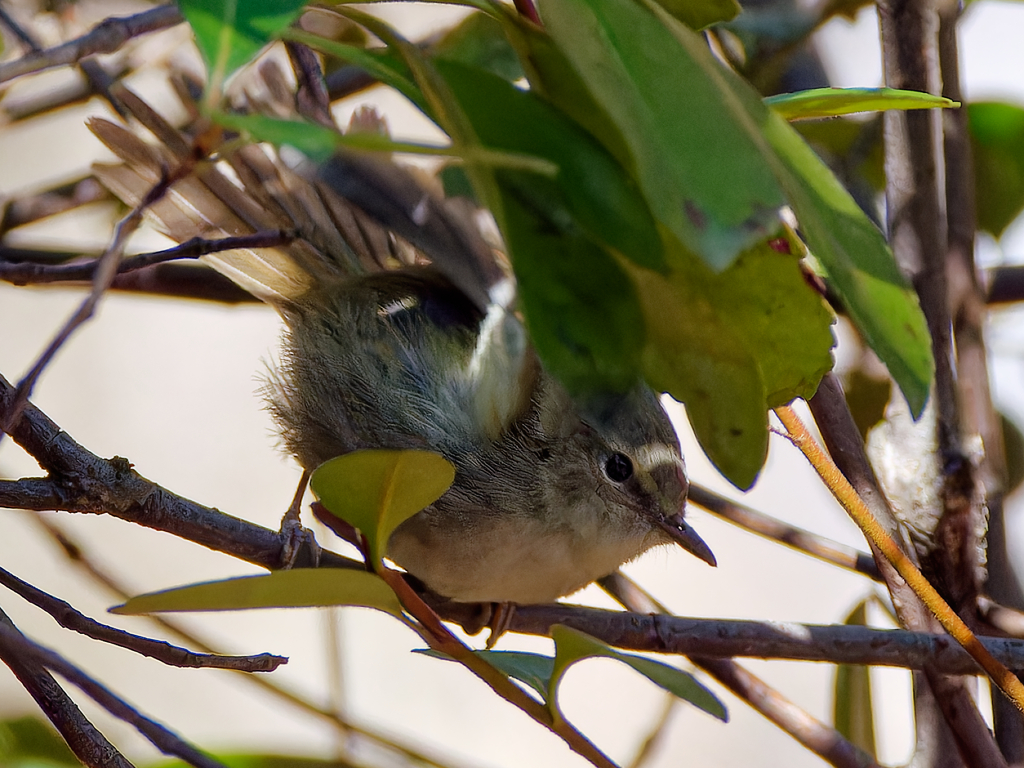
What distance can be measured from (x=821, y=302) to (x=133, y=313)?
9.18 feet

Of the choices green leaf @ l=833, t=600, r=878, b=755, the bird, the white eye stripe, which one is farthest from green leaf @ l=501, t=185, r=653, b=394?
green leaf @ l=833, t=600, r=878, b=755

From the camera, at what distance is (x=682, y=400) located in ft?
2.02

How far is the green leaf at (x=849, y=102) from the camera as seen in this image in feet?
1.95

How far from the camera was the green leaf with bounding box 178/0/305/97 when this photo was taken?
45 centimetres

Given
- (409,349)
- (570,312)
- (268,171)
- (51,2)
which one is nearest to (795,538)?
(409,349)

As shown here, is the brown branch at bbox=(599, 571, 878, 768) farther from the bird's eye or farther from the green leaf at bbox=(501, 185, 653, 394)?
the green leaf at bbox=(501, 185, 653, 394)

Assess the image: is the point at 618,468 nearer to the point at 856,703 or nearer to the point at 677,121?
the point at 856,703

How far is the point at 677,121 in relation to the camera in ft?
1.59

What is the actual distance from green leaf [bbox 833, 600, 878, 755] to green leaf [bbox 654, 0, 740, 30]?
0.84m

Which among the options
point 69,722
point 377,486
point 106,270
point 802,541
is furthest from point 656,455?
point 106,270

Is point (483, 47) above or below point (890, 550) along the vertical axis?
above

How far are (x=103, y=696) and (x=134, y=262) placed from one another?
0.33 metres

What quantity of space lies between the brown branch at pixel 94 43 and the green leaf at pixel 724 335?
448mm

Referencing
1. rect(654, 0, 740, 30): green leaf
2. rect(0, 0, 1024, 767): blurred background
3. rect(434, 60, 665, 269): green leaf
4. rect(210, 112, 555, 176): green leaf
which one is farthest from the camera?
rect(0, 0, 1024, 767): blurred background
